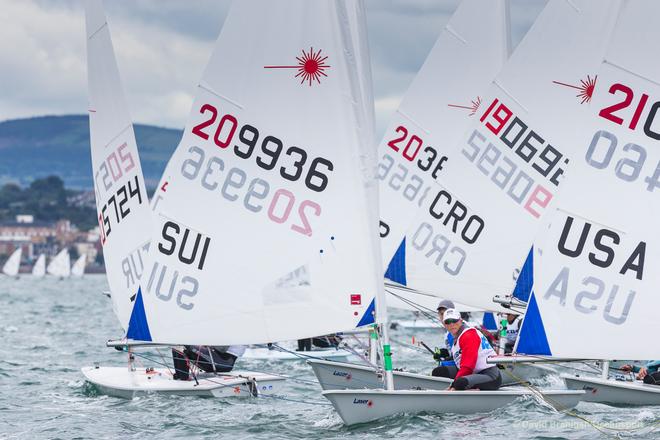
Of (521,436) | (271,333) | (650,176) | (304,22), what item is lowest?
Result: (521,436)

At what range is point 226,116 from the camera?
13414 mm

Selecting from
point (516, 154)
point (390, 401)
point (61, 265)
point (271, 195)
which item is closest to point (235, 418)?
point (390, 401)

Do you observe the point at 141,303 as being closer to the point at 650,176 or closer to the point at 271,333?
the point at 271,333

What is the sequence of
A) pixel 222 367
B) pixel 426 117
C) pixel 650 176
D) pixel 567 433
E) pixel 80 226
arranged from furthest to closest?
pixel 80 226 < pixel 426 117 < pixel 222 367 < pixel 567 433 < pixel 650 176

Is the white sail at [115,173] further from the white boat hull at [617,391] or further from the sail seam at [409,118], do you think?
the white boat hull at [617,391]

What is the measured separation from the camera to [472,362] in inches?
531

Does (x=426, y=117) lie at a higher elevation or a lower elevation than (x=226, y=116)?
higher

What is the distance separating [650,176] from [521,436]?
2707 millimetres

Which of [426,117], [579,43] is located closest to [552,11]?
[579,43]

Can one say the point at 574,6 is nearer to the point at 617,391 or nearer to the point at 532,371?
the point at 617,391

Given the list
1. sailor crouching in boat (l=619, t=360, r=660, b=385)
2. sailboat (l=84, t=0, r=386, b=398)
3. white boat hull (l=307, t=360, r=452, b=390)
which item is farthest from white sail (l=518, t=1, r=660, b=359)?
white boat hull (l=307, t=360, r=452, b=390)

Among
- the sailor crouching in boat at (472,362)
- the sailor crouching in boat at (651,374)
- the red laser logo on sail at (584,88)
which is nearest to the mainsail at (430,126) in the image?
the red laser logo on sail at (584,88)

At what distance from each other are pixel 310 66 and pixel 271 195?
1374 millimetres

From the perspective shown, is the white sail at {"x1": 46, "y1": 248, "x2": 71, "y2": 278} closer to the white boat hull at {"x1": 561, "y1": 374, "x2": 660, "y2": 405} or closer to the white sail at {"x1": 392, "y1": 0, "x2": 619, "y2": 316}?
the white sail at {"x1": 392, "y1": 0, "x2": 619, "y2": 316}
